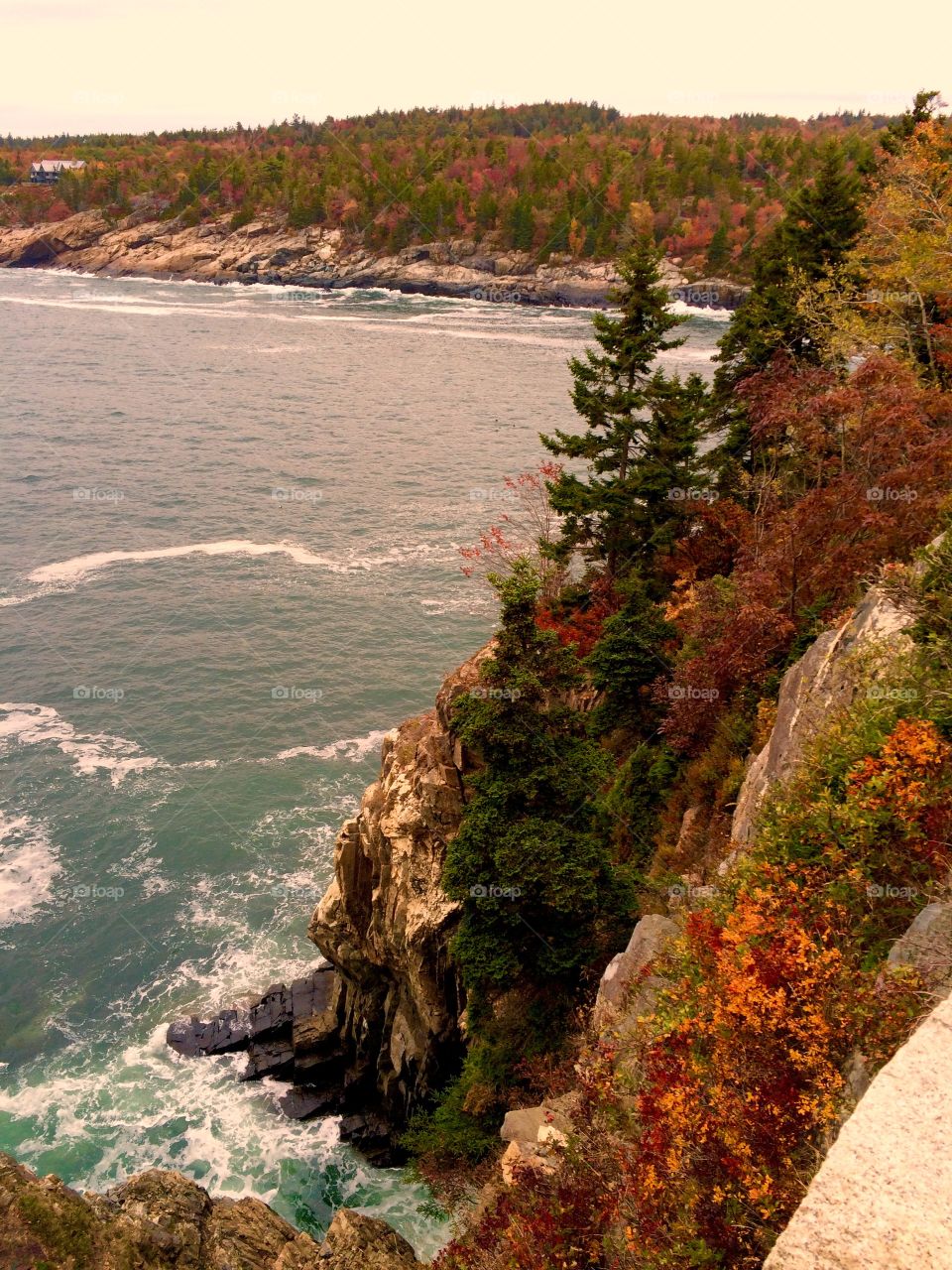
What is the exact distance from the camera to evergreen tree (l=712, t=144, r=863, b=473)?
105 feet

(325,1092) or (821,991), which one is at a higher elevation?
(821,991)

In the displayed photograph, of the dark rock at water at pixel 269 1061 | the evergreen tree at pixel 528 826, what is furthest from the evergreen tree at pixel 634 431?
the dark rock at water at pixel 269 1061

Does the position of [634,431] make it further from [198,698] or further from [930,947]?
[198,698]

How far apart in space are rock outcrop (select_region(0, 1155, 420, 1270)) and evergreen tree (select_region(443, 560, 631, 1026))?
5.61m

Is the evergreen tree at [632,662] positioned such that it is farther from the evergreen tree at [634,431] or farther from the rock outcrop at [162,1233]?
the rock outcrop at [162,1233]

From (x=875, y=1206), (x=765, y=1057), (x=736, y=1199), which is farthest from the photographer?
(x=765, y=1057)

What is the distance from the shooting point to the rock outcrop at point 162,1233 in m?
14.0

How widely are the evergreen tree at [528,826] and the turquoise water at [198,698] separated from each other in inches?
347

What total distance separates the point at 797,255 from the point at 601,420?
1251 cm

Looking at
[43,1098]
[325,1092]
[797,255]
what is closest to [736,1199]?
[325,1092]

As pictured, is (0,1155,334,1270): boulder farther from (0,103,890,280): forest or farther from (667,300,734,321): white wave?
(0,103,890,280): forest

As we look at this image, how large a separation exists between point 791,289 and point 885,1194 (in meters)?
32.1

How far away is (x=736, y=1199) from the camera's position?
8.52m

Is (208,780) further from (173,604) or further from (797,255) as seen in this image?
(797,255)
